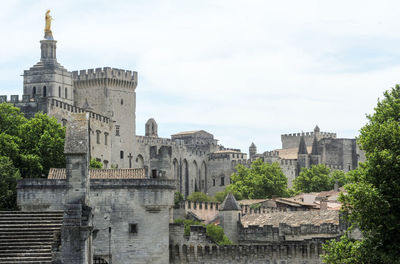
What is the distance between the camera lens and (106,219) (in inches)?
1933

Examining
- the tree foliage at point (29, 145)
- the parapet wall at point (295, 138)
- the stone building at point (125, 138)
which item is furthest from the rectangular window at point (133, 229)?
the parapet wall at point (295, 138)

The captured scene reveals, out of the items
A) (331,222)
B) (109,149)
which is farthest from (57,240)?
(109,149)

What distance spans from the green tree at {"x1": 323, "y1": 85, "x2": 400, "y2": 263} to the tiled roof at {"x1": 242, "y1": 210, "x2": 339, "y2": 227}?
80.0 ft

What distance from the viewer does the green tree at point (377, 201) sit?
126ft

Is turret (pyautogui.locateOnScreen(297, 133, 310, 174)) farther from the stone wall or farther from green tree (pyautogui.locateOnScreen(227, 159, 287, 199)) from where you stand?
the stone wall

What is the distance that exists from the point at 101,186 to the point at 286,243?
14.2 m

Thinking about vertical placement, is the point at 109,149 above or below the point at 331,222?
above

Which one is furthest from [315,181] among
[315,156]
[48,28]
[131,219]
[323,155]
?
[131,219]

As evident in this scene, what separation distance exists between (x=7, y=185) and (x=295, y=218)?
2374 centimetres

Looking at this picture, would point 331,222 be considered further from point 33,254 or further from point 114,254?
point 33,254

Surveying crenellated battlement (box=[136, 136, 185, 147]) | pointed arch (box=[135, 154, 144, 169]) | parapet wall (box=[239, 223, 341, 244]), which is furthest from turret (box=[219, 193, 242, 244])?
crenellated battlement (box=[136, 136, 185, 147])

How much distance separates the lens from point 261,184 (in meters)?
113

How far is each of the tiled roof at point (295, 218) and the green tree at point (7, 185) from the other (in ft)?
67.2

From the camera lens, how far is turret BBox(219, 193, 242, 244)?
66750mm
